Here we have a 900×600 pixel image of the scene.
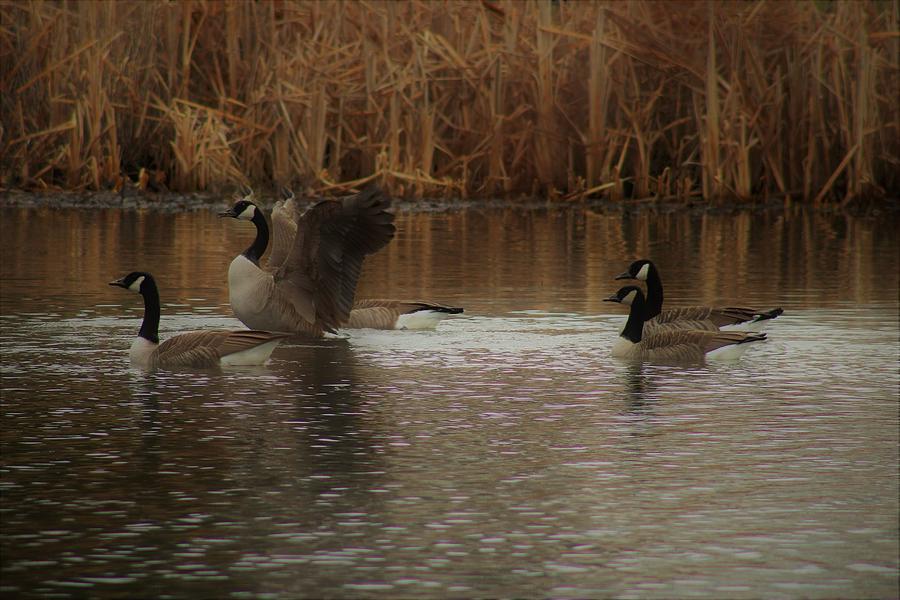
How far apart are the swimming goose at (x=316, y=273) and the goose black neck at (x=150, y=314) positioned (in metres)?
1.13

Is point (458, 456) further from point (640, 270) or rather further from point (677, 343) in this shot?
point (640, 270)

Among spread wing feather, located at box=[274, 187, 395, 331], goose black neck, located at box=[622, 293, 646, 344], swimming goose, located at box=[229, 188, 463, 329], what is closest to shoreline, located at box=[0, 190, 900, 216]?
swimming goose, located at box=[229, 188, 463, 329]

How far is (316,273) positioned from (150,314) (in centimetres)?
195

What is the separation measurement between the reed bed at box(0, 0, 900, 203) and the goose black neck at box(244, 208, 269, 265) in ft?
31.7

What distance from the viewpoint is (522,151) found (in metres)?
23.7

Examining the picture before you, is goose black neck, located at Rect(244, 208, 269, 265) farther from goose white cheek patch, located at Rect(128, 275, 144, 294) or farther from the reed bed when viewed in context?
the reed bed

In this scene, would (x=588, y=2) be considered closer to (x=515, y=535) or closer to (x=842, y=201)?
(x=842, y=201)

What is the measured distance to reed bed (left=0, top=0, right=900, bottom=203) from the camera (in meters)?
22.8

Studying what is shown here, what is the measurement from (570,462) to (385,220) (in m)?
5.16

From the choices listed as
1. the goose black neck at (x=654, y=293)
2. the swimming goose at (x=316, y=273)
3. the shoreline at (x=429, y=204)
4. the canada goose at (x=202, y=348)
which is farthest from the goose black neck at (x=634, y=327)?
the shoreline at (x=429, y=204)

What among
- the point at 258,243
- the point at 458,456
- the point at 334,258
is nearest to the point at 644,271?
the point at 334,258

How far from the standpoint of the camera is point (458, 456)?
7781 mm

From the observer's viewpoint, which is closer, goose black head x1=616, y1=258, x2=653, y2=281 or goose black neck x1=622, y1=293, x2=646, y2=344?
goose black neck x1=622, y1=293, x2=646, y2=344

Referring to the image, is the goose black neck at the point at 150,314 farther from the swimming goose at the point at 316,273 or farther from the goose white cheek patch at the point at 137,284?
the swimming goose at the point at 316,273
